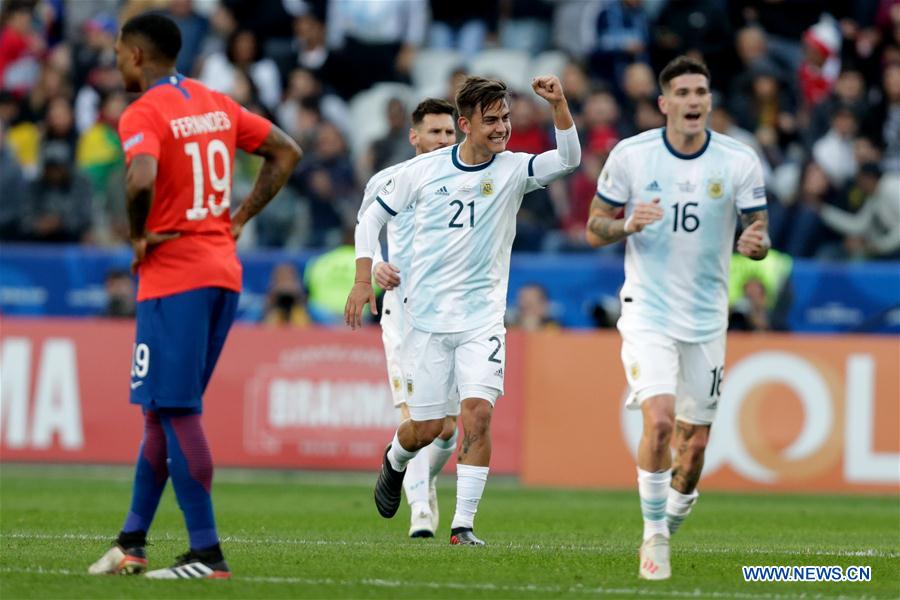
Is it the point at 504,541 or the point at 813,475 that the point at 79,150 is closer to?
the point at 813,475

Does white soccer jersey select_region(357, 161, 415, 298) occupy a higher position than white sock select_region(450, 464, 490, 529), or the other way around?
white soccer jersey select_region(357, 161, 415, 298)

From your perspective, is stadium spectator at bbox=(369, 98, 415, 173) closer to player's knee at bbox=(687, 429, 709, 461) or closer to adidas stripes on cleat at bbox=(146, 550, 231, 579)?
player's knee at bbox=(687, 429, 709, 461)

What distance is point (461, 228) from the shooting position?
34.3 feet

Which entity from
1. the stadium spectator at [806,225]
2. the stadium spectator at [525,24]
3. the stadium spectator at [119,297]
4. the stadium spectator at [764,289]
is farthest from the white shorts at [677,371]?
the stadium spectator at [525,24]

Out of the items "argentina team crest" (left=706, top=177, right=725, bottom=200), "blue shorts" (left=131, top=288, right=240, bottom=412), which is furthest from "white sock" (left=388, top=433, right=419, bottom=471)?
"blue shorts" (left=131, top=288, right=240, bottom=412)

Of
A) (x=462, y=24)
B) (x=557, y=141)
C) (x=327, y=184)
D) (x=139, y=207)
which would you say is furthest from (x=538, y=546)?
(x=462, y=24)

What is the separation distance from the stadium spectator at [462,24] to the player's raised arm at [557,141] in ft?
43.5

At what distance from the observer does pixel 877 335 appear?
18.9 meters

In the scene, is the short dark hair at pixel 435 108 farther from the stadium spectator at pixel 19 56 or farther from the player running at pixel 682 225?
the stadium spectator at pixel 19 56

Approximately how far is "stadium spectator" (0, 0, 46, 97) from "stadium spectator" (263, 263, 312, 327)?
22.4 ft

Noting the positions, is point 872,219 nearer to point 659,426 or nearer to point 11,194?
point 11,194

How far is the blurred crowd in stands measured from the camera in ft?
67.2

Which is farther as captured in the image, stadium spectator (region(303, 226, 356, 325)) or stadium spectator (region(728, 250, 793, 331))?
stadium spectator (region(303, 226, 356, 325))

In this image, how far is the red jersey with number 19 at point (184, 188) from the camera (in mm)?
8031
